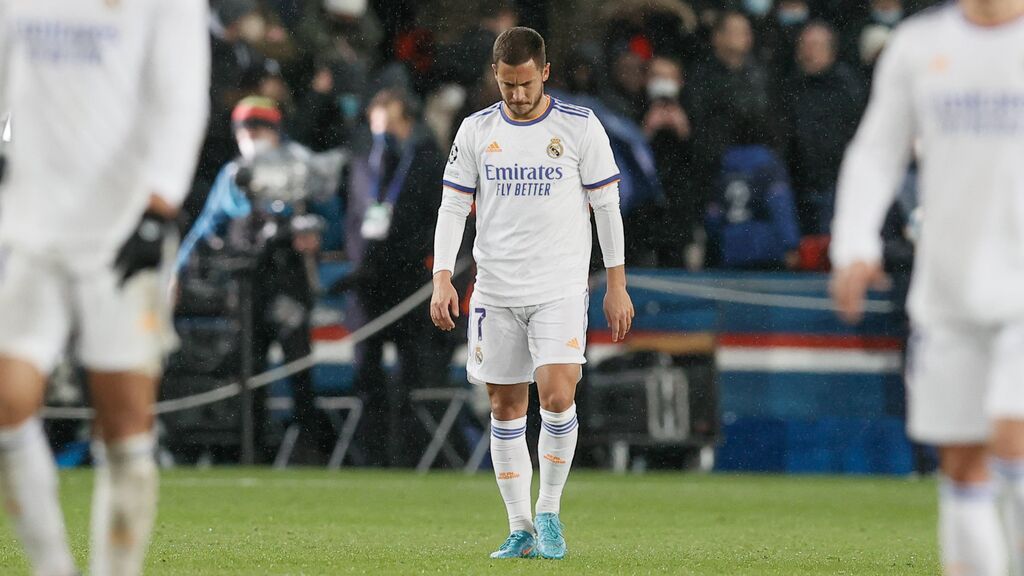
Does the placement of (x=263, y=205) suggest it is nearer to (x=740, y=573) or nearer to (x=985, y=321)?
(x=740, y=573)

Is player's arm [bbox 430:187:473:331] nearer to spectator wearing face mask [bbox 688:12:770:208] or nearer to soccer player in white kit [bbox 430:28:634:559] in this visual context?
soccer player in white kit [bbox 430:28:634:559]

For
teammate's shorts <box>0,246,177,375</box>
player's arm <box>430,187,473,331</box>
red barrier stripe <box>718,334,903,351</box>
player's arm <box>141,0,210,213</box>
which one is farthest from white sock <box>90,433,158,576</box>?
red barrier stripe <box>718,334,903,351</box>

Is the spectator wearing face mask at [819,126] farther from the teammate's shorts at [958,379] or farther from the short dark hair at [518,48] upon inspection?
the teammate's shorts at [958,379]

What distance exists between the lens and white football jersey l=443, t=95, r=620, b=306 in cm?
904

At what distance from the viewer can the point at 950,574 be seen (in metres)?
5.52

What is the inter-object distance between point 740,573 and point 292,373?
7.74 metres

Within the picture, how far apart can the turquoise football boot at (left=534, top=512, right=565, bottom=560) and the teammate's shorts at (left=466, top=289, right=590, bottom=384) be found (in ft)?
2.18

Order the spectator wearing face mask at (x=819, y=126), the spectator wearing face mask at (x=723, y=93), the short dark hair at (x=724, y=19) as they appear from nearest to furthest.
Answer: the spectator wearing face mask at (x=723, y=93) → the spectator wearing face mask at (x=819, y=126) → the short dark hair at (x=724, y=19)

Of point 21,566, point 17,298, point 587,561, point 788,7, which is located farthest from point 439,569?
point 788,7

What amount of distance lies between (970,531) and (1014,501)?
0.15 m

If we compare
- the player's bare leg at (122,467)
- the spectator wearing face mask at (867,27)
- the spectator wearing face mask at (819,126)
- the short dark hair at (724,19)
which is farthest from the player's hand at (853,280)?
the spectator wearing face mask at (867,27)

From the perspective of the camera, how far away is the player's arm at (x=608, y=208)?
29.8ft

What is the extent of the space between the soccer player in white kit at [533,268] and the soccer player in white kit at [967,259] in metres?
3.54

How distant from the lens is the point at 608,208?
913 centimetres
